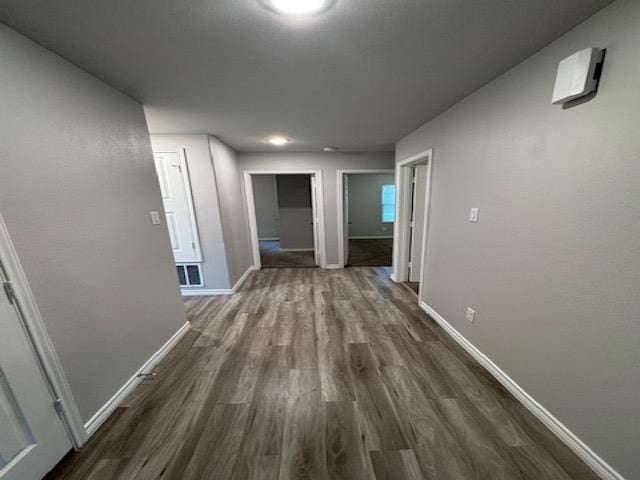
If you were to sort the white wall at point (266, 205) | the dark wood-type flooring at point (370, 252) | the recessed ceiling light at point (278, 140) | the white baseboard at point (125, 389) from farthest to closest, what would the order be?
the white wall at point (266, 205) < the dark wood-type flooring at point (370, 252) < the recessed ceiling light at point (278, 140) < the white baseboard at point (125, 389)

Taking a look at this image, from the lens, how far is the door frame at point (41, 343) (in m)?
0.98

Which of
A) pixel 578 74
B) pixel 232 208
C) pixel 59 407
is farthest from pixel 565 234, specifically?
pixel 232 208

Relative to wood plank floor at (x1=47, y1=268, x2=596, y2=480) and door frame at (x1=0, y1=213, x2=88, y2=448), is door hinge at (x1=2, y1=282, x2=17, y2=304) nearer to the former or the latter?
door frame at (x1=0, y1=213, x2=88, y2=448)

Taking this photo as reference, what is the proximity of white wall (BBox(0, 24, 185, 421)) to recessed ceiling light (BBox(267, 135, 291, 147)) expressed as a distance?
4.78 ft

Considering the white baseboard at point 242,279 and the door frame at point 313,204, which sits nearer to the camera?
the white baseboard at point 242,279

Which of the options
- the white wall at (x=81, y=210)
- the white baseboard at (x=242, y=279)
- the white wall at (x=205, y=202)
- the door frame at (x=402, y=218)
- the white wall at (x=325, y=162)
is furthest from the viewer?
the white wall at (x=325, y=162)

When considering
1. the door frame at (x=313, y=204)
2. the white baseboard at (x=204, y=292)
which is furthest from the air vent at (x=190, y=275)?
the door frame at (x=313, y=204)

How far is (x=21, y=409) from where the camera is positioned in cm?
101

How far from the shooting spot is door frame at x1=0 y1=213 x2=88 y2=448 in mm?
977

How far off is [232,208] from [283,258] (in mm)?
2086

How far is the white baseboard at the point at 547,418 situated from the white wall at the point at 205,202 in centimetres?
303

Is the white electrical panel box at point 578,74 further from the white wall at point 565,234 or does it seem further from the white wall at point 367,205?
the white wall at point 367,205

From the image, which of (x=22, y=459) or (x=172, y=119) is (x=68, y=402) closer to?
(x=22, y=459)

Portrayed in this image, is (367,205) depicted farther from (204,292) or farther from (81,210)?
(81,210)
